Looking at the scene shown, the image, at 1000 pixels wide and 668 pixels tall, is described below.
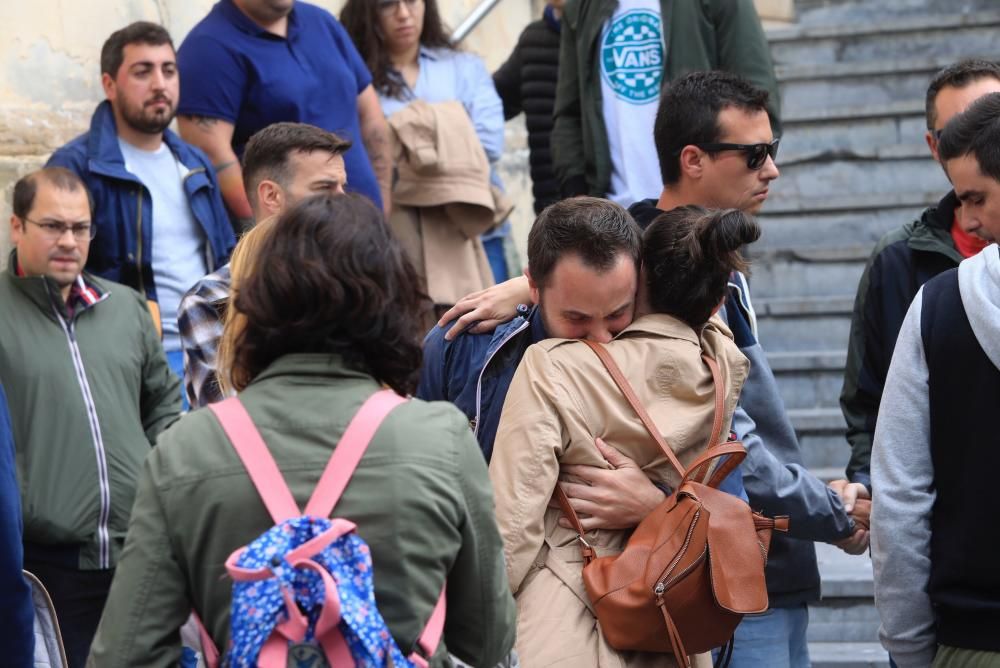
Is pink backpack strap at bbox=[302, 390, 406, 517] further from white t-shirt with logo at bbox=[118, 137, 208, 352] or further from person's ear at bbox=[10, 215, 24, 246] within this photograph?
white t-shirt with logo at bbox=[118, 137, 208, 352]

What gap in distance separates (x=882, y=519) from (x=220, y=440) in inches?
63.9

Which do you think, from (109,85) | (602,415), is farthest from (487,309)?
(109,85)

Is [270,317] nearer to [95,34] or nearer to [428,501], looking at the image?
[428,501]

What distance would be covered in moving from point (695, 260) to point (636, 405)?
39cm

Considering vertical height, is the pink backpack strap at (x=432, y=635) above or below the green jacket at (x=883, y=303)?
above

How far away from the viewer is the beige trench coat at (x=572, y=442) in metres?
3.22

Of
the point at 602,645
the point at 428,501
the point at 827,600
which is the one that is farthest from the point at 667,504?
the point at 827,600

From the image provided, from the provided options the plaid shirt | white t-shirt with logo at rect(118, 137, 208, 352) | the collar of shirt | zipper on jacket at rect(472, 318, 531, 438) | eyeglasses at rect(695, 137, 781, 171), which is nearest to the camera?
zipper on jacket at rect(472, 318, 531, 438)

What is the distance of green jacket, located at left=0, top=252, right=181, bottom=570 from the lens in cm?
509

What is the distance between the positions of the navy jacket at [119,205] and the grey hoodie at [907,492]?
3.08 m

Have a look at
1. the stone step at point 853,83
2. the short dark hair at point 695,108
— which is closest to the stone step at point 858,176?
the stone step at point 853,83

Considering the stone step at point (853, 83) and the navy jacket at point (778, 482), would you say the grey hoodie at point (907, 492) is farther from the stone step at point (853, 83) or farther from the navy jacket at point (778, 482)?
the stone step at point (853, 83)

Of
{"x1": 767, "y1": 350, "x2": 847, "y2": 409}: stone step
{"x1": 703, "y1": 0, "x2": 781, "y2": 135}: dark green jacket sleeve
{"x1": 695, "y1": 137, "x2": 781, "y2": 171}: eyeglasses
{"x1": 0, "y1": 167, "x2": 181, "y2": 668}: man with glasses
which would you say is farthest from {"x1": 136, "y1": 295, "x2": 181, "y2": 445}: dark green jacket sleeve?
{"x1": 767, "y1": 350, "x2": 847, "y2": 409}: stone step

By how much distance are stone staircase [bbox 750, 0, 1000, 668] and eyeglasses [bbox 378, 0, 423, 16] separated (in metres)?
1.90
